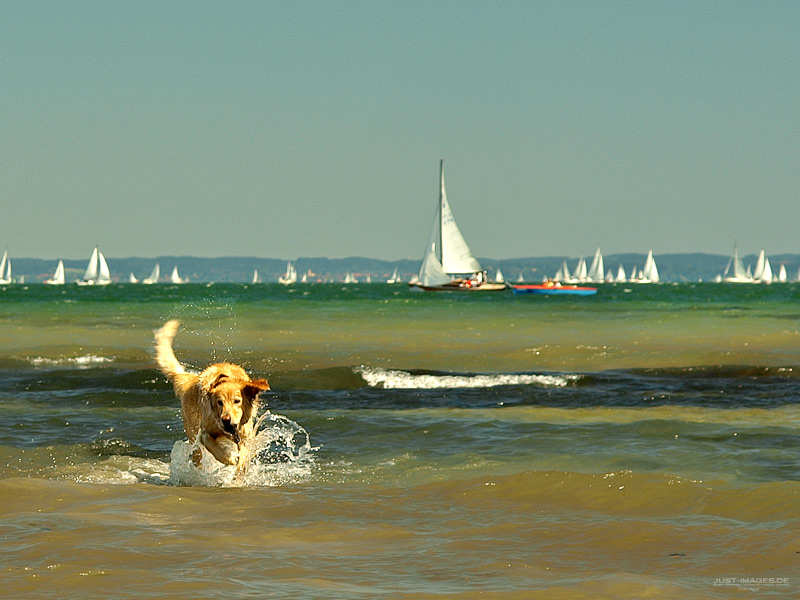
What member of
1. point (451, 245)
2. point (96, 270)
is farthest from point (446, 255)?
point (96, 270)

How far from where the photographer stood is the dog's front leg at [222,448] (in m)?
8.51

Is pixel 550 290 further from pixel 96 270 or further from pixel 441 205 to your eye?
pixel 96 270

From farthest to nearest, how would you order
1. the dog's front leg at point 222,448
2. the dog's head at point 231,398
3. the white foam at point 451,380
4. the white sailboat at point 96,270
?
the white sailboat at point 96,270 → the white foam at point 451,380 → the dog's front leg at point 222,448 → the dog's head at point 231,398

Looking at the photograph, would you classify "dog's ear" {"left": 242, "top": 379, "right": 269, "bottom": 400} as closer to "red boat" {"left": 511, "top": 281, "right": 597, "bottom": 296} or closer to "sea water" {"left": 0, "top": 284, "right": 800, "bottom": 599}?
"sea water" {"left": 0, "top": 284, "right": 800, "bottom": 599}

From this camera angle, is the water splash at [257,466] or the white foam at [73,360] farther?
the white foam at [73,360]

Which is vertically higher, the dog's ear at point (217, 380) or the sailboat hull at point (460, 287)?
the sailboat hull at point (460, 287)

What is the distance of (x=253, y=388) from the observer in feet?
27.8

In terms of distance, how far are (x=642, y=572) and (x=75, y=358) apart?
1895 cm

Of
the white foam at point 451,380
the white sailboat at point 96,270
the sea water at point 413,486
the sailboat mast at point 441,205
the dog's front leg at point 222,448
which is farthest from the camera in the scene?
the white sailboat at point 96,270

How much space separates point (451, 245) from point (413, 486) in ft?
260

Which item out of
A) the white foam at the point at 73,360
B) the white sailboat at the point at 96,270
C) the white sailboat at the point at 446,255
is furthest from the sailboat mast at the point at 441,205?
the white sailboat at the point at 96,270

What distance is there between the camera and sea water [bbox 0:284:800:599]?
5.39m

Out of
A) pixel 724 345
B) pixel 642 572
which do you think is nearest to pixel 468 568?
pixel 642 572

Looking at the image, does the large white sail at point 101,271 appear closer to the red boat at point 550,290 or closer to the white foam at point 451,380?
the red boat at point 550,290
